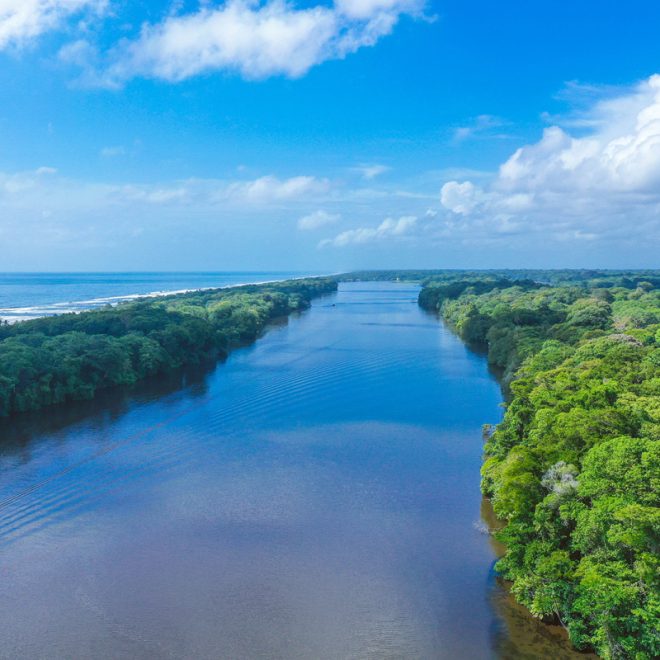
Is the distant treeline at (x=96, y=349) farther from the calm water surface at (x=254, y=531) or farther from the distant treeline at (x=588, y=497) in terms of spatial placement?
the distant treeline at (x=588, y=497)

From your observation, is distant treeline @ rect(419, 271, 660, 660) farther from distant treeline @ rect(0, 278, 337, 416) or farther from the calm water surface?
distant treeline @ rect(0, 278, 337, 416)

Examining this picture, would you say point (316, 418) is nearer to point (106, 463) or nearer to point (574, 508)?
point (106, 463)

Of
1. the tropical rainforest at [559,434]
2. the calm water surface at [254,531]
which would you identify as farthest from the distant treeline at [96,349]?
the calm water surface at [254,531]

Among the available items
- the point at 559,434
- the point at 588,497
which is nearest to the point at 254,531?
the point at 588,497

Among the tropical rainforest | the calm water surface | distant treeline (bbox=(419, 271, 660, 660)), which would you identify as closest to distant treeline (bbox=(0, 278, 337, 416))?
the tropical rainforest

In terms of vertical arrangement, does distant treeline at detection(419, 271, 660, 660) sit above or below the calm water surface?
above

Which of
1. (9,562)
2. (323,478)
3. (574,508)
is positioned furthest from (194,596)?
(574,508)
